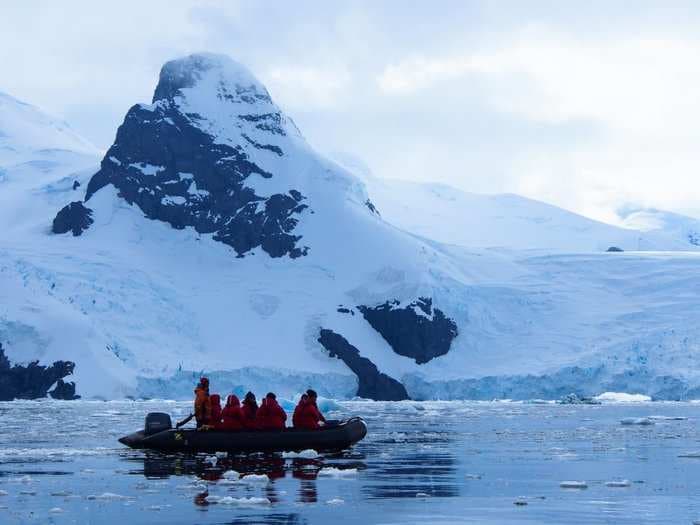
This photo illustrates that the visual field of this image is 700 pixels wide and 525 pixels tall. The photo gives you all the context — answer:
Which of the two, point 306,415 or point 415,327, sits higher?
point 415,327

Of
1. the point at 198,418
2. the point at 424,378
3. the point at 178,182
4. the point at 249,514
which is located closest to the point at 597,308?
the point at 424,378

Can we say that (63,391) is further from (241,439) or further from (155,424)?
(241,439)

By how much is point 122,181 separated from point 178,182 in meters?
6.96

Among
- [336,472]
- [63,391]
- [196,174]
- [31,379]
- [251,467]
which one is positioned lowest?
[336,472]

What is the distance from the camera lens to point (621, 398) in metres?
101

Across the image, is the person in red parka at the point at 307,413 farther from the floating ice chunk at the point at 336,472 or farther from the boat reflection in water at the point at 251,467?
the floating ice chunk at the point at 336,472

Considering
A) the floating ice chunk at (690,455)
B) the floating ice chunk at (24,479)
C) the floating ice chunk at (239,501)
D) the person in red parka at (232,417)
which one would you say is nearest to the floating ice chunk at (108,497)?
the floating ice chunk at (239,501)

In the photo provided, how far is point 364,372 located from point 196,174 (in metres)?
42.7

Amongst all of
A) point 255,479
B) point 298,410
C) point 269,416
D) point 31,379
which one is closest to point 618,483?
point 255,479

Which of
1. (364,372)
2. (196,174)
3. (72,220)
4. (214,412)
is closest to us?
(214,412)

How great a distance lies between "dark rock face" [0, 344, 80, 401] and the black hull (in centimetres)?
7074

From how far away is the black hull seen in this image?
31859 millimetres

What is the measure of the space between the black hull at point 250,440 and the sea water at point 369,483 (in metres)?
0.37

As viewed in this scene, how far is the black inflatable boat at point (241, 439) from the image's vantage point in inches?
1254
